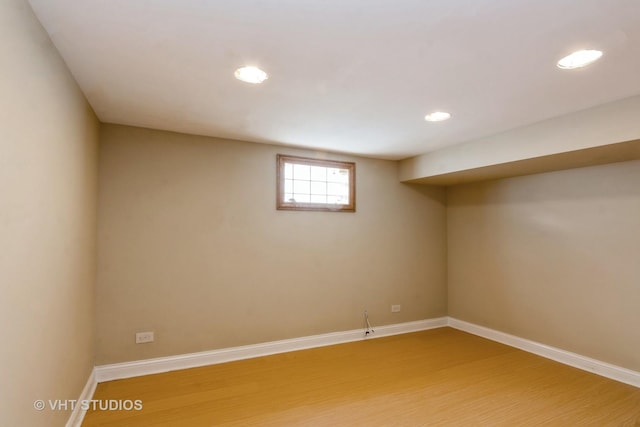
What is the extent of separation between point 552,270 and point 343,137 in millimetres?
2853

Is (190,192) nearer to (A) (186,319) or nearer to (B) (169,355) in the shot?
(A) (186,319)

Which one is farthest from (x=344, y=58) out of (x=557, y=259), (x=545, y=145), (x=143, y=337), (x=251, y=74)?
(x=557, y=259)

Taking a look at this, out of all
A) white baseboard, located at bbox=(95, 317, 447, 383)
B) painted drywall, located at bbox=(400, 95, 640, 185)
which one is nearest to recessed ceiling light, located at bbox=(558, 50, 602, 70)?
painted drywall, located at bbox=(400, 95, 640, 185)

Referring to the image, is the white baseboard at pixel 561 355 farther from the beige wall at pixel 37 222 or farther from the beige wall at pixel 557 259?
the beige wall at pixel 37 222

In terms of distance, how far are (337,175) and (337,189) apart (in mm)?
189

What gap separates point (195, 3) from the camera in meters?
1.49

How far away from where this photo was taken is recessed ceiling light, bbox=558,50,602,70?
1.88 metres

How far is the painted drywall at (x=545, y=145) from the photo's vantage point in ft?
8.24

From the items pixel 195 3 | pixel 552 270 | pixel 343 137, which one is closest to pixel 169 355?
pixel 343 137

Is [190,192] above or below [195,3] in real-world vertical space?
below

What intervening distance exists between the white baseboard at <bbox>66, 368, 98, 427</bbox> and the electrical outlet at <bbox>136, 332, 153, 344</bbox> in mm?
416

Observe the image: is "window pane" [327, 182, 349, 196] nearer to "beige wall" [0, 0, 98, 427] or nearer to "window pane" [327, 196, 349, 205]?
"window pane" [327, 196, 349, 205]

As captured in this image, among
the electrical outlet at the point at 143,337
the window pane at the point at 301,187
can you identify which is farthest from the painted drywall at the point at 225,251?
the window pane at the point at 301,187

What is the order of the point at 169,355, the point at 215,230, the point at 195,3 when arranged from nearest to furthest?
the point at 195,3 < the point at 169,355 < the point at 215,230
